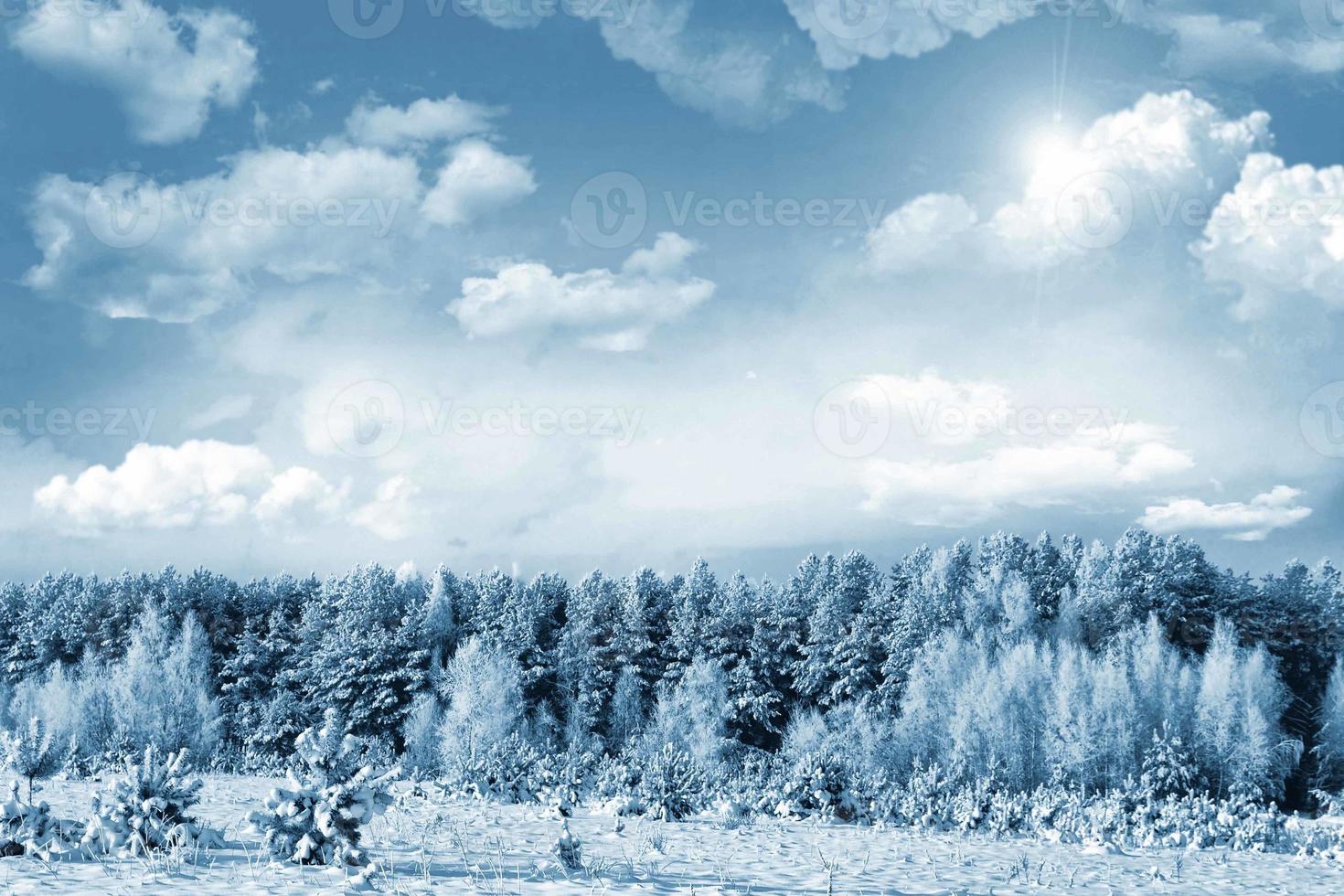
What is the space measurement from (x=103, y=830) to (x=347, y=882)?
349 cm

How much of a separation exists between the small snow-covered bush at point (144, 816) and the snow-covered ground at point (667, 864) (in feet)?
1.13

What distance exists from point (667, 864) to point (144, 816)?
6.63 m

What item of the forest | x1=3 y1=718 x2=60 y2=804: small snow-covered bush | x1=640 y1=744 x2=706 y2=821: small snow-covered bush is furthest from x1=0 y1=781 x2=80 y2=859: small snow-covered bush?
the forest

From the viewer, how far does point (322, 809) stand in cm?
1184

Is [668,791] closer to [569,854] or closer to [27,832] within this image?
[569,854]

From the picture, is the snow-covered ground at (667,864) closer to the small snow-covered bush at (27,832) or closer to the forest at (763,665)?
the small snow-covered bush at (27,832)

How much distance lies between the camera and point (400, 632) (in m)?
52.4

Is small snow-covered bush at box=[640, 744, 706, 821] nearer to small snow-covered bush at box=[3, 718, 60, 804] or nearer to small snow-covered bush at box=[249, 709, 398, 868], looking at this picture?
small snow-covered bush at box=[249, 709, 398, 868]

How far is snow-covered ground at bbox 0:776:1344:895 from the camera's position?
11.1 meters

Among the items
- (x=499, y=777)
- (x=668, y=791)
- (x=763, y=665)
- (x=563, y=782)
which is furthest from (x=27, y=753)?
(x=763, y=665)

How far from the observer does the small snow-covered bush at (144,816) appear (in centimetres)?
1198

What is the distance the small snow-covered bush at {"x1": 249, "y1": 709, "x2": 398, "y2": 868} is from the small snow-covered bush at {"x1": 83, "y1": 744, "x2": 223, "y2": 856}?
3.62ft

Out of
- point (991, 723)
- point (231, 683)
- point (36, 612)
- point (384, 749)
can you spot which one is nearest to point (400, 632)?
point (231, 683)

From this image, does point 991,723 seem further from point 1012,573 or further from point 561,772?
point 561,772
